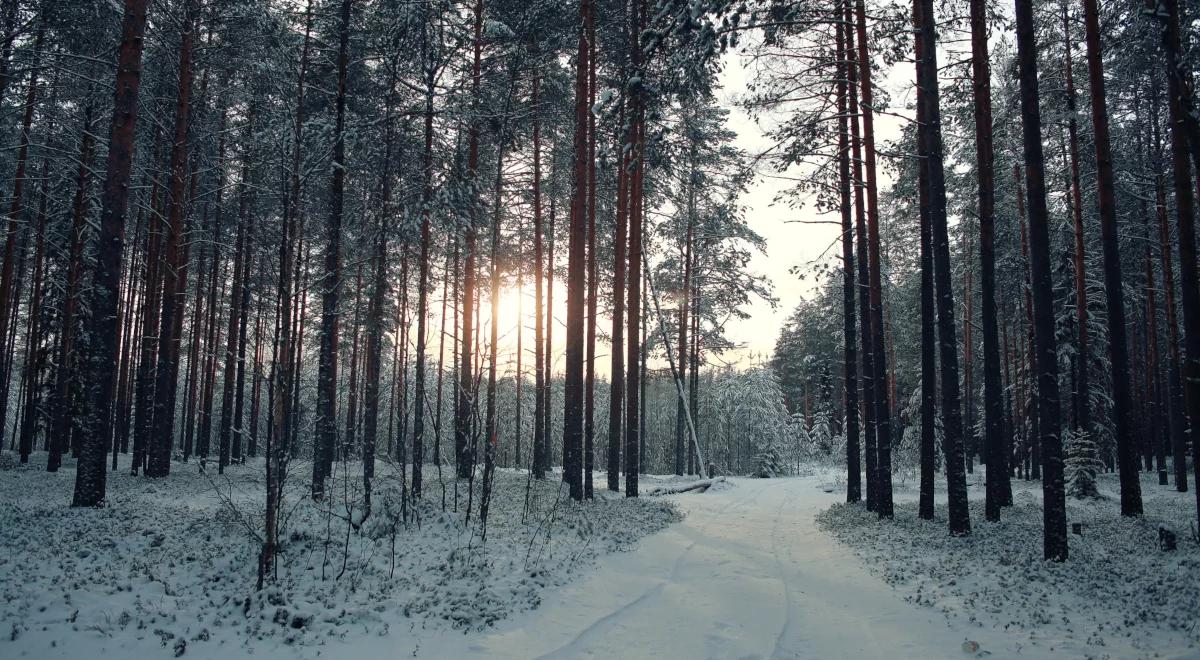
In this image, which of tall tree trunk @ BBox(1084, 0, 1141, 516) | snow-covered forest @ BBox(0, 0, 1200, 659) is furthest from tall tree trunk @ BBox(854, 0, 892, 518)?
tall tree trunk @ BBox(1084, 0, 1141, 516)

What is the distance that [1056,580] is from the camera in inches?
285

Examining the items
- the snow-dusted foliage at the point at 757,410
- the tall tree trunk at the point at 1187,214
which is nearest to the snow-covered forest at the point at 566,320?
the tall tree trunk at the point at 1187,214

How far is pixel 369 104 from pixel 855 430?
1597 centimetres

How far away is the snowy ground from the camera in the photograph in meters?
5.45

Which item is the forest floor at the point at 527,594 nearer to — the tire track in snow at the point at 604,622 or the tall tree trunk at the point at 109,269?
the tire track in snow at the point at 604,622

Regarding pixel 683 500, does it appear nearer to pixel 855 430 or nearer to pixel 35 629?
pixel 855 430

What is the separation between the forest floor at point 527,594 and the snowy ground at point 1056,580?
39mm

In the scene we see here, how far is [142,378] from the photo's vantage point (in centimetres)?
1912

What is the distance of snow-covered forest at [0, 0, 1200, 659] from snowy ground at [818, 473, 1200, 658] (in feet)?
0.22

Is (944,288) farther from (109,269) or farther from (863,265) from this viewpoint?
(109,269)

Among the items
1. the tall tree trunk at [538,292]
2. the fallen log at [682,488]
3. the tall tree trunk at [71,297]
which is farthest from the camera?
the fallen log at [682,488]

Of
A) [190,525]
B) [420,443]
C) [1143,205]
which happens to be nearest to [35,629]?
[190,525]

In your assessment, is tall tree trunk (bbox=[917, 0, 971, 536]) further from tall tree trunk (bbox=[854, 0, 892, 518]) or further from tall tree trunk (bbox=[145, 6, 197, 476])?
tall tree trunk (bbox=[145, 6, 197, 476])

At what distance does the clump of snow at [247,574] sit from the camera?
5.09m
